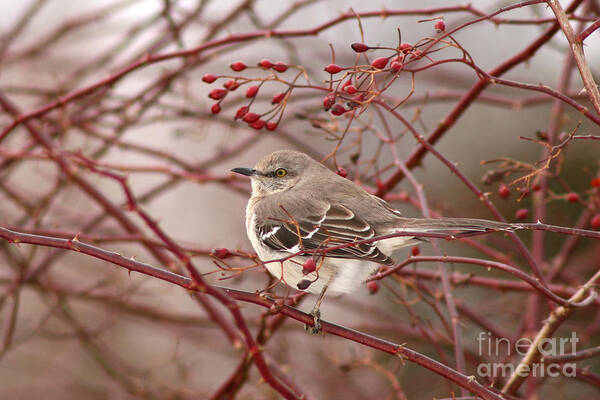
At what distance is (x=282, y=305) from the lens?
2590 millimetres

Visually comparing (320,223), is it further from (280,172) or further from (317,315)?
(280,172)

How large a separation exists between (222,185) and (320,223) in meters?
1.19

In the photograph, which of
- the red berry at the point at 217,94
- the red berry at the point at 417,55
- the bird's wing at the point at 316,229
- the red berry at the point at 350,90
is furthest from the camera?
the bird's wing at the point at 316,229

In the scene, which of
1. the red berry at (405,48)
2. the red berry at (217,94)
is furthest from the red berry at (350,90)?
the red berry at (217,94)

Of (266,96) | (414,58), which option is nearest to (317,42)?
(266,96)

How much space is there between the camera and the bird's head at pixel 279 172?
4398 millimetres

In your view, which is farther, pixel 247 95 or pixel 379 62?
pixel 247 95

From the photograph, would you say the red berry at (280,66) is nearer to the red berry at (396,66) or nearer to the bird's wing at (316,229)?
the red berry at (396,66)

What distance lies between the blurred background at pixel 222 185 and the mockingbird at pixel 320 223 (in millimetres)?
180

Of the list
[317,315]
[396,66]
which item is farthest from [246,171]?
[396,66]

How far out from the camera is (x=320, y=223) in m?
3.74

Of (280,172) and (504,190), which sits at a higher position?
(280,172)

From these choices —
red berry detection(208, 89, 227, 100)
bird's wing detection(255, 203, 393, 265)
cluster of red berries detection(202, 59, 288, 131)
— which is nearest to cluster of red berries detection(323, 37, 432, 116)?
cluster of red berries detection(202, 59, 288, 131)

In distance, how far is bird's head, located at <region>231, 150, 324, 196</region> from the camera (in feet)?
14.4
